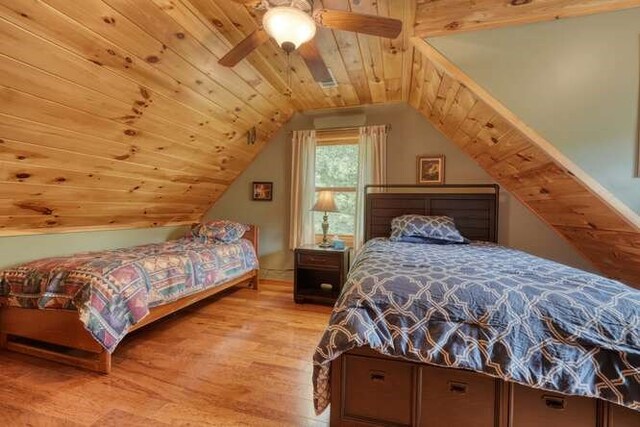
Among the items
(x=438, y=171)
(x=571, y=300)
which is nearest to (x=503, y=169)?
(x=438, y=171)

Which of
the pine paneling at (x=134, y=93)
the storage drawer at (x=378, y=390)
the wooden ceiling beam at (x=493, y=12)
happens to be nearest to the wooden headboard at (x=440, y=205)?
the pine paneling at (x=134, y=93)

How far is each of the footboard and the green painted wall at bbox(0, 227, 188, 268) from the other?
278cm

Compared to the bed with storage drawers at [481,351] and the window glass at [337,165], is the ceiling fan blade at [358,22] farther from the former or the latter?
the window glass at [337,165]

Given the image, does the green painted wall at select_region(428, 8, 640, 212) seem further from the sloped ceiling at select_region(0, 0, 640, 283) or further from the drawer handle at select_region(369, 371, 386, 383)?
the drawer handle at select_region(369, 371, 386, 383)

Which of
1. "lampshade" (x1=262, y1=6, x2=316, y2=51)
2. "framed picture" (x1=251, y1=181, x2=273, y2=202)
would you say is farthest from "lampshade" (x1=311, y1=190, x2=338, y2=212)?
"lampshade" (x1=262, y1=6, x2=316, y2=51)

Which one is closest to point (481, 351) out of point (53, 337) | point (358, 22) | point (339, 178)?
point (358, 22)

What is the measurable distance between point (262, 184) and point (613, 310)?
141 inches

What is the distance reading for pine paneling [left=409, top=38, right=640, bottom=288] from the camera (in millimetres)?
2004

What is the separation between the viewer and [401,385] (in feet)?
4.40

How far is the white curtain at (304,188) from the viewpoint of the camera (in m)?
3.81

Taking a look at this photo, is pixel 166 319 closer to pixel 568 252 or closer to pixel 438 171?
pixel 438 171

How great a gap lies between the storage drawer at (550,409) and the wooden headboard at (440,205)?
7.10 ft

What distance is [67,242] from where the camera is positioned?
2.85 metres

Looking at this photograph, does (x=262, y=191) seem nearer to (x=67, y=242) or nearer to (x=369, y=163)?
(x=369, y=163)
